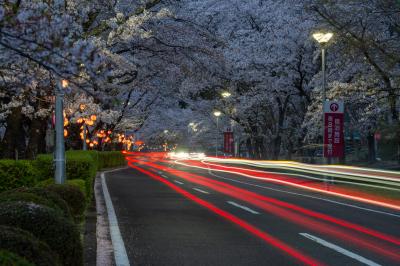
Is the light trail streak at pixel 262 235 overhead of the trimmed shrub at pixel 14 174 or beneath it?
beneath

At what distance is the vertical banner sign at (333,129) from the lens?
86.2 feet

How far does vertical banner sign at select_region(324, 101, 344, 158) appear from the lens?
2628cm

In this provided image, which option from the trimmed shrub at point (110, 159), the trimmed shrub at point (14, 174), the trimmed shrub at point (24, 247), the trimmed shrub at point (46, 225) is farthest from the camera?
the trimmed shrub at point (110, 159)

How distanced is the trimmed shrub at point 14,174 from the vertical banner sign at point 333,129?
50.6 ft

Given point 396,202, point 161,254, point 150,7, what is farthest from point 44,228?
point 396,202

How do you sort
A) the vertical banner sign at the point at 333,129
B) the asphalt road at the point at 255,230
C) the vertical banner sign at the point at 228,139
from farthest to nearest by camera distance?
the vertical banner sign at the point at 228,139, the vertical banner sign at the point at 333,129, the asphalt road at the point at 255,230

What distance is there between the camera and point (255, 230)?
41.5ft

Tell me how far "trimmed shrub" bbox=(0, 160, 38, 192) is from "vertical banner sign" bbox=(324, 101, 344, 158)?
50.6 ft

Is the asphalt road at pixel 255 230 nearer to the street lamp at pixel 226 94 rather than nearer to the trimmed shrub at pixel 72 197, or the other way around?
the trimmed shrub at pixel 72 197

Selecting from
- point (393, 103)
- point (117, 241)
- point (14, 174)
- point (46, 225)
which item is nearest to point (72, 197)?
point (117, 241)

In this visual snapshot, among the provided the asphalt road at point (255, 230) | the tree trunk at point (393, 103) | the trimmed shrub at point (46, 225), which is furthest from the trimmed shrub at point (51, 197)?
Result: the tree trunk at point (393, 103)

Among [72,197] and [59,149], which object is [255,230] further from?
[59,149]

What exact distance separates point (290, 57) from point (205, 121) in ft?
85.3

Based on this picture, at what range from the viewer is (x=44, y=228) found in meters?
6.11
